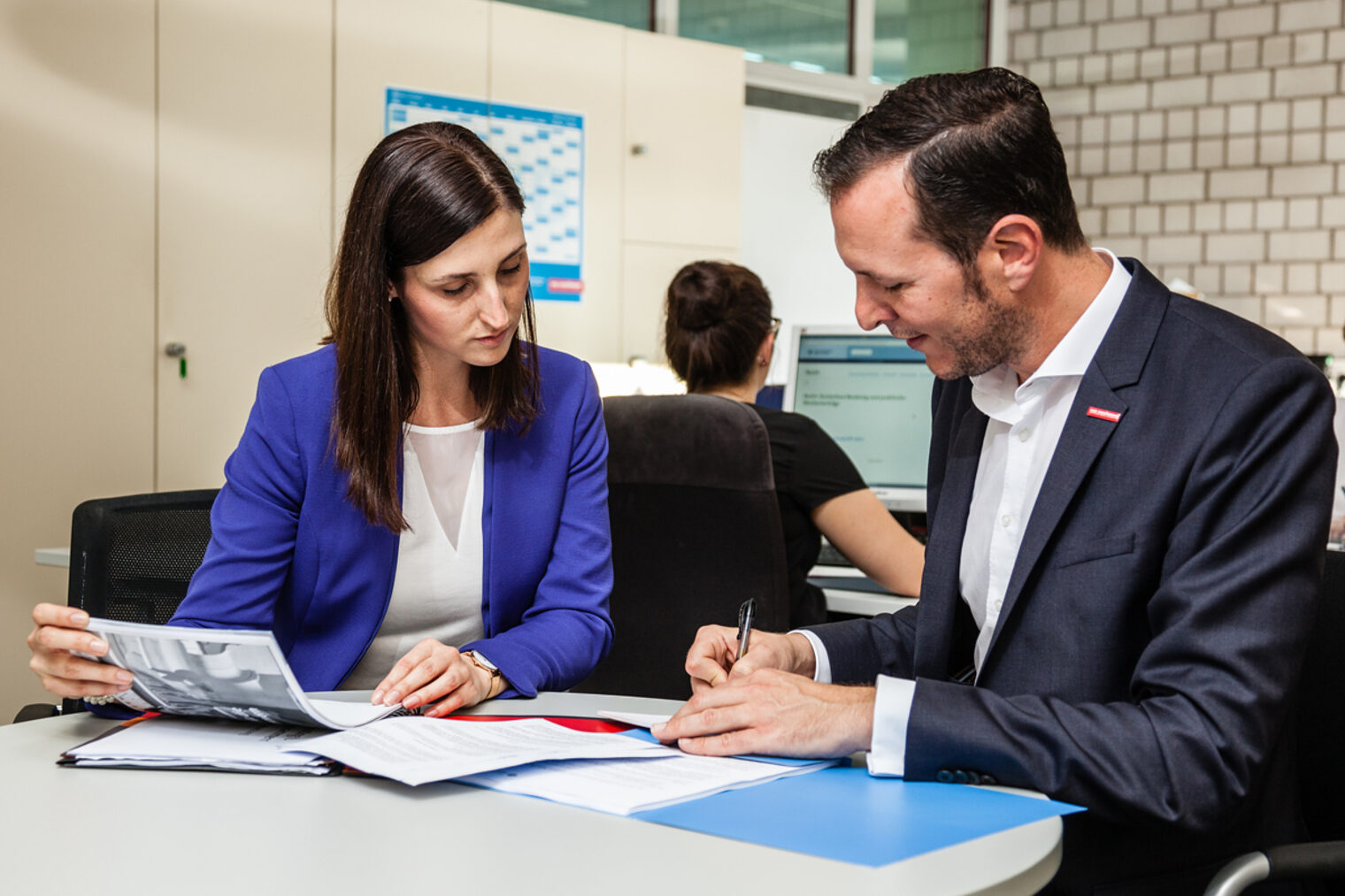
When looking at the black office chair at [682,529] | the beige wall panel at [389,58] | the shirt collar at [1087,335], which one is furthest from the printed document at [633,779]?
the beige wall panel at [389,58]

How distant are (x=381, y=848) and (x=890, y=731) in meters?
0.45

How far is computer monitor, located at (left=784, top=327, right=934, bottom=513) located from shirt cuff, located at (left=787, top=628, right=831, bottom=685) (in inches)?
68.2

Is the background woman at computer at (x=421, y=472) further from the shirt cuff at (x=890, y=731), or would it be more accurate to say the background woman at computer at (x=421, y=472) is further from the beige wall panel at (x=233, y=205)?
the beige wall panel at (x=233, y=205)

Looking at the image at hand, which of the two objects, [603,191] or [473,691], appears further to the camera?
[603,191]

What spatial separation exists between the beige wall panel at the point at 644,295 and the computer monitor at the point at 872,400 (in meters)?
1.65

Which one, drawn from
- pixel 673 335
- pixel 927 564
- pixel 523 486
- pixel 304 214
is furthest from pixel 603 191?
pixel 927 564

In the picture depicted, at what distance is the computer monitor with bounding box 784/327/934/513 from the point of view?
323 centimetres

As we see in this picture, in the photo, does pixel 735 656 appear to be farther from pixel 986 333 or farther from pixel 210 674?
pixel 210 674

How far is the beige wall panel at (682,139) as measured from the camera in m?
5.09

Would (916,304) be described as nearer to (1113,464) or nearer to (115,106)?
(1113,464)

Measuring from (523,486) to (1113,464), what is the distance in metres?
0.84

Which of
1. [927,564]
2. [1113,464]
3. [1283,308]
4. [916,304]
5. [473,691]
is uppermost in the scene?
[1283,308]

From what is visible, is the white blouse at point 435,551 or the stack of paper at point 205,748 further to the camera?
the white blouse at point 435,551

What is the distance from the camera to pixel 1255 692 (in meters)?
1.08
